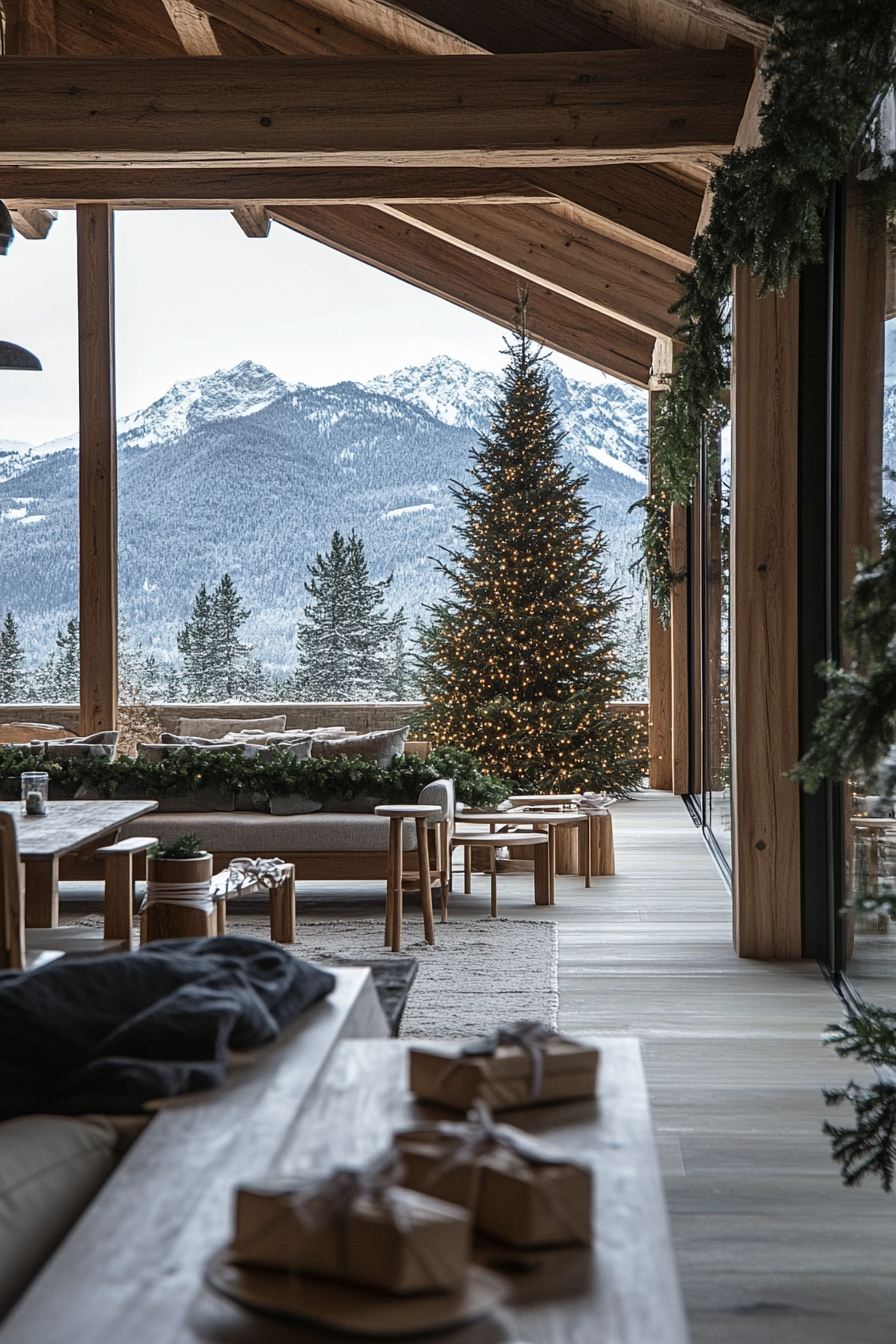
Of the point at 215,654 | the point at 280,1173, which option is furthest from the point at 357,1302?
→ the point at 215,654

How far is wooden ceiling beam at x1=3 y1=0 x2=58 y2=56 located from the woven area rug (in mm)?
7368

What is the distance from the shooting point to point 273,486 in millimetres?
18781

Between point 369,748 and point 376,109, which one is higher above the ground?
point 376,109

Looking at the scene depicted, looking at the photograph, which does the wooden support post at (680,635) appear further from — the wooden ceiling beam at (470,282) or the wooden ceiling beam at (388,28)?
the wooden ceiling beam at (388,28)

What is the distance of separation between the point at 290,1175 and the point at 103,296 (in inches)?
430

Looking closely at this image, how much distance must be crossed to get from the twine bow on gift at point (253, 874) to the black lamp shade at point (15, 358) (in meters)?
2.18

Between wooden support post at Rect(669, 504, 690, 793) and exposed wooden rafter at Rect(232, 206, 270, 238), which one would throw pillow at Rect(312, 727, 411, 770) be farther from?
exposed wooden rafter at Rect(232, 206, 270, 238)

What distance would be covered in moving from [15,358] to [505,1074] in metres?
4.38

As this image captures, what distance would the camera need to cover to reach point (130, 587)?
17.7 meters

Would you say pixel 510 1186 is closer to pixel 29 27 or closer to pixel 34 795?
pixel 34 795

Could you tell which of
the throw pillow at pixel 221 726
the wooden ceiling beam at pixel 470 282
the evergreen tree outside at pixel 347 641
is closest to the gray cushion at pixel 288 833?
the throw pillow at pixel 221 726

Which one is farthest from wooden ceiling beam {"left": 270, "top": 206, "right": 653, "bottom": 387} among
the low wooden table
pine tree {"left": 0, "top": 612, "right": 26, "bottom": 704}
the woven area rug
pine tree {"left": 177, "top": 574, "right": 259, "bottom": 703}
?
the low wooden table

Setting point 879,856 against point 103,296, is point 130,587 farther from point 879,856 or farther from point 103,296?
point 879,856

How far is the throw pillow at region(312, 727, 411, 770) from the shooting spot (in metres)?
6.87
